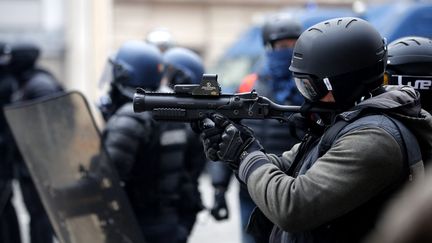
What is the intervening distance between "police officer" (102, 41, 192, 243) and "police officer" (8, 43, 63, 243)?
77.7 inches

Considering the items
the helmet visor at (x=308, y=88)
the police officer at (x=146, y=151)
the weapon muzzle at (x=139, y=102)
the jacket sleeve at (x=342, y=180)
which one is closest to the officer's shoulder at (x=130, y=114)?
the police officer at (x=146, y=151)

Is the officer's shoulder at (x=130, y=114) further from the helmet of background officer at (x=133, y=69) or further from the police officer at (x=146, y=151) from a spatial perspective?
the helmet of background officer at (x=133, y=69)

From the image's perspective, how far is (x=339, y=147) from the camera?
7.58 feet

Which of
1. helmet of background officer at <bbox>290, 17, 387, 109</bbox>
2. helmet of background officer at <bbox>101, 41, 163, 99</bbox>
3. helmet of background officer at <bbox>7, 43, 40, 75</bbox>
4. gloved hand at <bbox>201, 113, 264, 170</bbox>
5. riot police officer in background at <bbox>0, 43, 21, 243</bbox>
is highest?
helmet of background officer at <bbox>290, 17, 387, 109</bbox>

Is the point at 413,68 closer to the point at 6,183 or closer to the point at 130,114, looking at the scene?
the point at 130,114

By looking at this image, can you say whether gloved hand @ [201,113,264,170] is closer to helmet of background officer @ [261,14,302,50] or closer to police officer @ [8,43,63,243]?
helmet of background officer @ [261,14,302,50]

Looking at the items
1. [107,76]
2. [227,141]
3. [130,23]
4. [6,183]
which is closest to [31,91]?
[6,183]

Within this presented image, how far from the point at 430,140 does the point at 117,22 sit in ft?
54.6

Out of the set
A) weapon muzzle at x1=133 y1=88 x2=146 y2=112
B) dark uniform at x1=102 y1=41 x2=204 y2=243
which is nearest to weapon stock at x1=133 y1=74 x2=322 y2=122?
weapon muzzle at x1=133 y1=88 x2=146 y2=112

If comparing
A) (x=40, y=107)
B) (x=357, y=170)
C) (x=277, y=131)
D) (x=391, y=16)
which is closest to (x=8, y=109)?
(x=40, y=107)

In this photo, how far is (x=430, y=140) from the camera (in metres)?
2.44

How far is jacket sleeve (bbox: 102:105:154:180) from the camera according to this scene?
154 inches

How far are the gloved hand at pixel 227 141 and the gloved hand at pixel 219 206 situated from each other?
2.46 metres

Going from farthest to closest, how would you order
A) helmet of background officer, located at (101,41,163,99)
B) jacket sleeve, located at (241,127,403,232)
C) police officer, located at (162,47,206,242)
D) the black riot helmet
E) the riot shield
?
the black riot helmet < police officer, located at (162,47,206,242) < helmet of background officer, located at (101,41,163,99) < the riot shield < jacket sleeve, located at (241,127,403,232)
